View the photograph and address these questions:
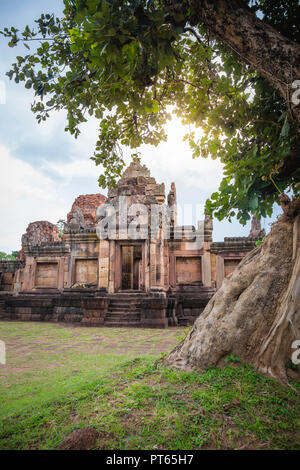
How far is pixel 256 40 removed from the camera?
2.30 m

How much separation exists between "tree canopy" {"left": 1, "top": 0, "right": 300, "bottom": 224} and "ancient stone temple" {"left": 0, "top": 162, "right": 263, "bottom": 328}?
709 cm

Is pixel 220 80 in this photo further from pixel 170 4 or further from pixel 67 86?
pixel 67 86

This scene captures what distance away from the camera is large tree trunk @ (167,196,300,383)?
2.60 meters

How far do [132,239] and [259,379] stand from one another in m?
9.62

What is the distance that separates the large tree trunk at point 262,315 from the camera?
102 inches

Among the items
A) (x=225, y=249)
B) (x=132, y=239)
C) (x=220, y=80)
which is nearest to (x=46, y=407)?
(x=220, y=80)

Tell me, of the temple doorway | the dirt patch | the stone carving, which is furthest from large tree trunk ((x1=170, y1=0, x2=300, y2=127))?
the stone carving

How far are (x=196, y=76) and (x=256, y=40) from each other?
2.54m

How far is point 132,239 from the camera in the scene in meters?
11.8

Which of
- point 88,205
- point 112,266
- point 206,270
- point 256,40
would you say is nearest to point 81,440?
point 256,40

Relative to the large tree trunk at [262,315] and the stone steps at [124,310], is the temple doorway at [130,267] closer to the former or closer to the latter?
the stone steps at [124,310]

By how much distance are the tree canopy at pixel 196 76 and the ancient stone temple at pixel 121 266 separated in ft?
23.2

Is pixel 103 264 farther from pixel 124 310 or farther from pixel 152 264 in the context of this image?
pixel 124 310
